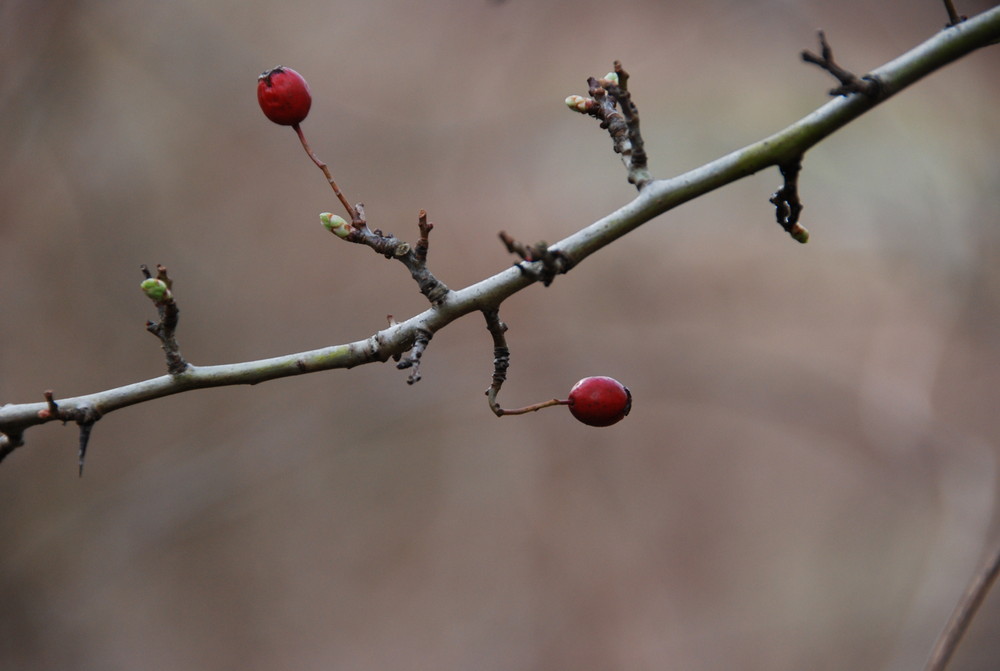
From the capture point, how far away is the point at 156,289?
0.95 meters

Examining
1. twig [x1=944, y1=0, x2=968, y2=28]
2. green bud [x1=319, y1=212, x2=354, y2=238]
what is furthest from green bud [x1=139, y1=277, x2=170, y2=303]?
twig [x1=944, y1=0, x2=968, y2=28]

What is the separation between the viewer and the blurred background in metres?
3.81

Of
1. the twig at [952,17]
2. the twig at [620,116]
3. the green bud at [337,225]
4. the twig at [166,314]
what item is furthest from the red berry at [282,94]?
the twig at [952,17]

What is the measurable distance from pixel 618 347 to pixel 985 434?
193 cm

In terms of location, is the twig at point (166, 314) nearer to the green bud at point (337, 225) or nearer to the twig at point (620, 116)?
the green bud at point (337, 225)

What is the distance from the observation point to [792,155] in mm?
900

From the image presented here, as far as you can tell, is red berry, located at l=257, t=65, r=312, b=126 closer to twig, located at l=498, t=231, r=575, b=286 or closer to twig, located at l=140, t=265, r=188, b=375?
twig, located at l=140, t=265, r=188, b=375

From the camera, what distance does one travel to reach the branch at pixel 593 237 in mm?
849

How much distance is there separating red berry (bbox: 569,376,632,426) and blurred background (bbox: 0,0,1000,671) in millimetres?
2989

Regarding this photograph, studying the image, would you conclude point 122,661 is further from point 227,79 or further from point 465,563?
point 227,79

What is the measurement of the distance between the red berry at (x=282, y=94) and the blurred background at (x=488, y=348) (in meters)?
2.89

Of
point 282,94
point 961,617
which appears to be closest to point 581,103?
point 282,94

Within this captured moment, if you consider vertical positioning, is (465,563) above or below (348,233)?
below

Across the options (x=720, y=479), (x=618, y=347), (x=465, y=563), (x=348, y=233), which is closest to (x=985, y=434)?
(x=720, y=479)
